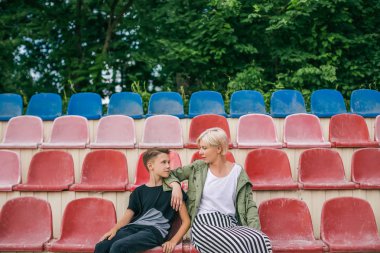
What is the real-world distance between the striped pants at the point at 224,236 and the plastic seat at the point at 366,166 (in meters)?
1.29

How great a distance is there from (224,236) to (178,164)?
3.05 ft

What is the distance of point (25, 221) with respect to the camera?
3.07 metres

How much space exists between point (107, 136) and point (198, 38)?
264cm

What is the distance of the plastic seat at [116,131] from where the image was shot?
4.06 meters

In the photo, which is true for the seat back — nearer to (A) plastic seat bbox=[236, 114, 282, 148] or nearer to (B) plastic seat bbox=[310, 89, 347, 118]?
(A) plastic seat bbox=[236, 114, 282, 148]

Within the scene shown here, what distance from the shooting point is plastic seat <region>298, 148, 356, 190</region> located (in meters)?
3.47

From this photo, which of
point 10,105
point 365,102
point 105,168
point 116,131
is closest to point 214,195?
point 105,168

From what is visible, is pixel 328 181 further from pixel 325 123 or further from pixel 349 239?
pixel 325 123

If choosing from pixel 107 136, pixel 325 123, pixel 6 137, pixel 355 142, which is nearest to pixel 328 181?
pixel 355 142

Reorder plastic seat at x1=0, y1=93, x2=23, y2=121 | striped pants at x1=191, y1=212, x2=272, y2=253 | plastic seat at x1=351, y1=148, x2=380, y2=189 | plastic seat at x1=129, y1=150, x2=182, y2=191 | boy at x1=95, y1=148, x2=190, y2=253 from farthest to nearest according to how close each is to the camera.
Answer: plastic seat at x1=0, y1=93, x2=23, y2=121 → plastic seat at x1=351, y1=148, x2=380, y2=189 → plastic seat at x1=129, y1=150, x2=182, y2=191 → boy at x1=95, y1=148, x2=190, y2=253 → striped pants at x1=191, y1=212, x2=272, y2=253

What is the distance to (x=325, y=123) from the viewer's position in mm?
4320

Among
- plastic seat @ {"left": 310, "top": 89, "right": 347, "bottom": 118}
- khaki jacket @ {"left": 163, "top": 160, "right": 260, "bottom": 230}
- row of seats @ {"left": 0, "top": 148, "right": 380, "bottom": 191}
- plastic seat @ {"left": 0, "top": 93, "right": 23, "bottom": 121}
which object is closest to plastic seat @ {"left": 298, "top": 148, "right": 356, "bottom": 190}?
row of seats @ {"left": 0, "top": 148, "right": 380, "bottom": 191}

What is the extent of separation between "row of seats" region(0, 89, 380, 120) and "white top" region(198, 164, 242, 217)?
80.0 inches

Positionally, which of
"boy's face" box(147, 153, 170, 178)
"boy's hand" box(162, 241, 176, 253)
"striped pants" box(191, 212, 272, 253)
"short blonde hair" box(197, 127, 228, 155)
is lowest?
"boy's hand" box(162, 241, 176, 253)
